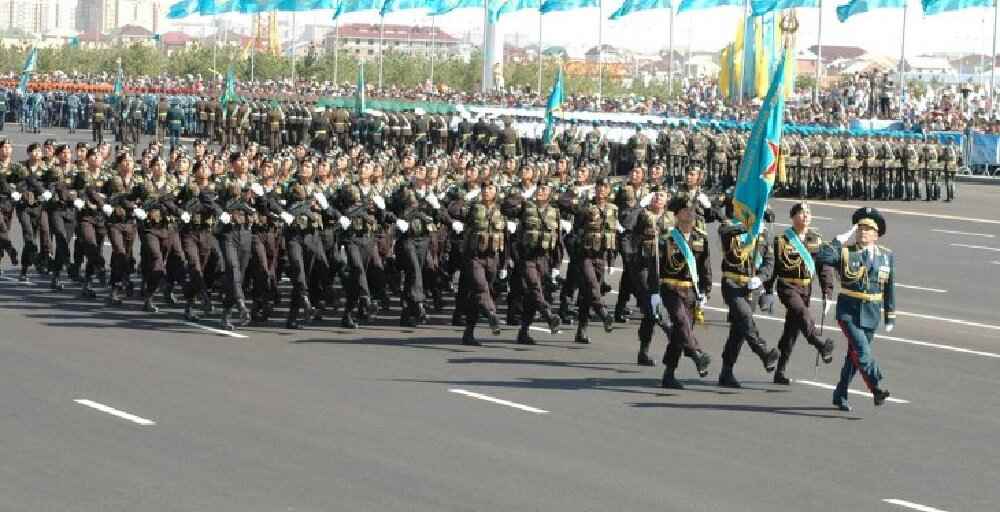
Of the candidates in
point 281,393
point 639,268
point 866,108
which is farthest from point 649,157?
point 281,393

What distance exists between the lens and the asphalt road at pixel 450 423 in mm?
12688

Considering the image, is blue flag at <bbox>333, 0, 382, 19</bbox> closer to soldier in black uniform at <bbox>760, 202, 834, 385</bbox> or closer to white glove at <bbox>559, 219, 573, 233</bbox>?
white glove at <bbox>559, 219, 573, 233</bbox>

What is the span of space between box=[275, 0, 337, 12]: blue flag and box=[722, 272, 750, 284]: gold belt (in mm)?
55823

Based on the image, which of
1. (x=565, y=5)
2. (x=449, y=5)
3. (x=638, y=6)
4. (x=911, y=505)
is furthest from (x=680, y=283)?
(x=449, y=5)

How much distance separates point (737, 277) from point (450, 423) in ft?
11.6

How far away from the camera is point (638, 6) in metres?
61.8

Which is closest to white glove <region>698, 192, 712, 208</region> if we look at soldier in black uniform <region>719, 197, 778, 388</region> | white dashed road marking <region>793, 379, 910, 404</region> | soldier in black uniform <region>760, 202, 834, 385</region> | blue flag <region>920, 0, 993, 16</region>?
white dashed road marking <region>793, 379, 910, 404</region>

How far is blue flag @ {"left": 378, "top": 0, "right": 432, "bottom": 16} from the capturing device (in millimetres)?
70375

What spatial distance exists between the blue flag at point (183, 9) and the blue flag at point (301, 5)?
4.59 meters

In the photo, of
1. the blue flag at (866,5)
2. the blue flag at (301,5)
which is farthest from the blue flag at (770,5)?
the blue flag at (301,5)

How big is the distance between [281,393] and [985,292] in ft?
44.6

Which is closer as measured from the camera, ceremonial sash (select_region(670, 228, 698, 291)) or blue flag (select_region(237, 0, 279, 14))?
ceremonial sash (select_region(670, 228, 698, 291))

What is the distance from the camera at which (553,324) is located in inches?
810

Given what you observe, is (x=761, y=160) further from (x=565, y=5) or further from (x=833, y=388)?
(x=565, y=5)
